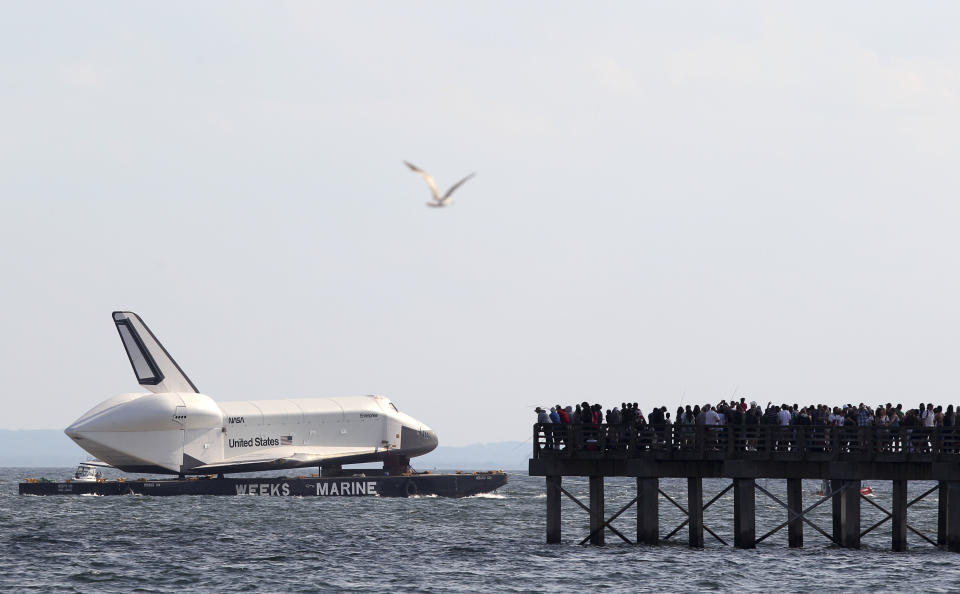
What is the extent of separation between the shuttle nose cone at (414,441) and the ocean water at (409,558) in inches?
1205

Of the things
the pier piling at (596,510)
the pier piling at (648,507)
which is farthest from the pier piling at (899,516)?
the pier piling at (596,510)

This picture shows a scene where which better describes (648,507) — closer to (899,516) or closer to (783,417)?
(783,417)

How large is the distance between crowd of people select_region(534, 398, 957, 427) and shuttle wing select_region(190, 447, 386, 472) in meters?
52.6

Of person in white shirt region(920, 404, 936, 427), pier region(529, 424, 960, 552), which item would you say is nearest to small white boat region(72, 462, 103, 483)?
pier region(529, 424, 960, 552)

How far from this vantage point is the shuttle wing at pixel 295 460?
95.4m

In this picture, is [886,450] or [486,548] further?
[486,548]

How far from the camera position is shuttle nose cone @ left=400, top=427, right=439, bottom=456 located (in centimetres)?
10144

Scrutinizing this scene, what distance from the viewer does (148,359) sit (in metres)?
98.4

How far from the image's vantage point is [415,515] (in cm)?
7319

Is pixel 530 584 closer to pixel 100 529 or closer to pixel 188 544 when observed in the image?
pixel 188 544

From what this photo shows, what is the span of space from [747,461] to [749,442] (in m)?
0.70

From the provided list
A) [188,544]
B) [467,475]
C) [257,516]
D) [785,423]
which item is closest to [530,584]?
[785,423]

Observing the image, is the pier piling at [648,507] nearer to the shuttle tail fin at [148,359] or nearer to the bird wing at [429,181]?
the bird wing at [429,181]

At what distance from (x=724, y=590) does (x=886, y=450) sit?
7974 mm
